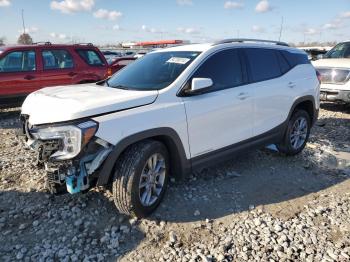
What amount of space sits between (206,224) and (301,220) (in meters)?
1.06

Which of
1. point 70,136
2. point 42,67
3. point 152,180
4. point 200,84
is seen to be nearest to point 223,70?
point 200,84

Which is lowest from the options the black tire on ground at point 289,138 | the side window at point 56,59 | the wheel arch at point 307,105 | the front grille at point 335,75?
the black tire on ground at point 289,138

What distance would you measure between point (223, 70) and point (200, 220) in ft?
6.06

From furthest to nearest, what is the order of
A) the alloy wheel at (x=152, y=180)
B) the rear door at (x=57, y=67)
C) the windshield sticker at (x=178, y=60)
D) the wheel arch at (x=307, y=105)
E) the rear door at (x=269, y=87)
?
1. the rear door at (x=57, y=67)
2. the wheel arch at (x=307, y=105)
3. the rear door at (x=269, y=87)
4. the windshield sticker at (x=178, y=60)
5. the alloy wheel at (x=152, y=180)

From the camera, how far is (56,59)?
902cm

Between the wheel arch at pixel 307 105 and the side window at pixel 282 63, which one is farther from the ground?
the side window at pixel 282 63

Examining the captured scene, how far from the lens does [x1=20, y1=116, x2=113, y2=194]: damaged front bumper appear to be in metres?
3.29

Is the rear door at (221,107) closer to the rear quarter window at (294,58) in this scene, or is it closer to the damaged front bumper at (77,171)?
the damaged front bumper at (77,171)

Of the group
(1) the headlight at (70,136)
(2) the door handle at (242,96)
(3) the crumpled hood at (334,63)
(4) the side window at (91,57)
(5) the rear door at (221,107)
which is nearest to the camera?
(1) the headlight at (70,136)

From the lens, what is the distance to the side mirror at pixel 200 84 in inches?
151

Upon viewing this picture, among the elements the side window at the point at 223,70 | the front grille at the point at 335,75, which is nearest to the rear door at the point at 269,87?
the side window at the point at 223,70

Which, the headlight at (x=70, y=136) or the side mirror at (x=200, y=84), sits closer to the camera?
the headlight at (x=70, y=136)

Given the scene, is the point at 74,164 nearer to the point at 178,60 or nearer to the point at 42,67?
the point at 178,60

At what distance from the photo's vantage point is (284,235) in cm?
359
